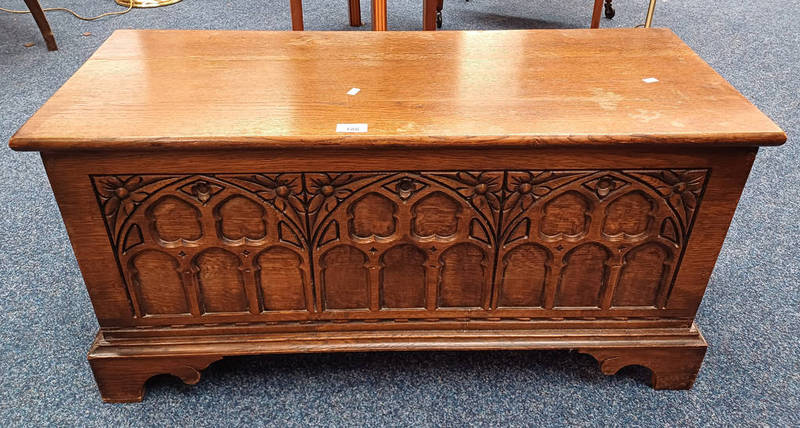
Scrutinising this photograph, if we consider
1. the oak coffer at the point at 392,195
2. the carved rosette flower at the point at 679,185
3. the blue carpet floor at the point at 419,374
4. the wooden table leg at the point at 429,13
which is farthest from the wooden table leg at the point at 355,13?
the carved rosette flower at the point at 679,185

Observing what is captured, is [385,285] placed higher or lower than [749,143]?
lower

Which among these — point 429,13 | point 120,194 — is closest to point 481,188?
point 120,194

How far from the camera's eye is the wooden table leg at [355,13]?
10.4ft

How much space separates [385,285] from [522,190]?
13.3 inches

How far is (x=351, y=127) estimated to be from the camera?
100 cm

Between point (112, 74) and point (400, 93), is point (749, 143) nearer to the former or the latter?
point (400, 93)

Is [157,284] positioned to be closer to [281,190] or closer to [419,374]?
[281,190]

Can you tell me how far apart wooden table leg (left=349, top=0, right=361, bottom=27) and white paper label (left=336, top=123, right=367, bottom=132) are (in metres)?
2.35

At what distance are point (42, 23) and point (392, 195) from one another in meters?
2.67

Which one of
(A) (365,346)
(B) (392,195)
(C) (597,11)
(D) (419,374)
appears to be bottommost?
(D) (419,374)

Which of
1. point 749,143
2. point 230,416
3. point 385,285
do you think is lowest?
point 230,416

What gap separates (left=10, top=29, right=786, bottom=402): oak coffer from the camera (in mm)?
1008

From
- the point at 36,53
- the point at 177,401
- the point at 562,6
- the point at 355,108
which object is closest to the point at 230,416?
the point at 177,401

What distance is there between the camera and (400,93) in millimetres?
1139
